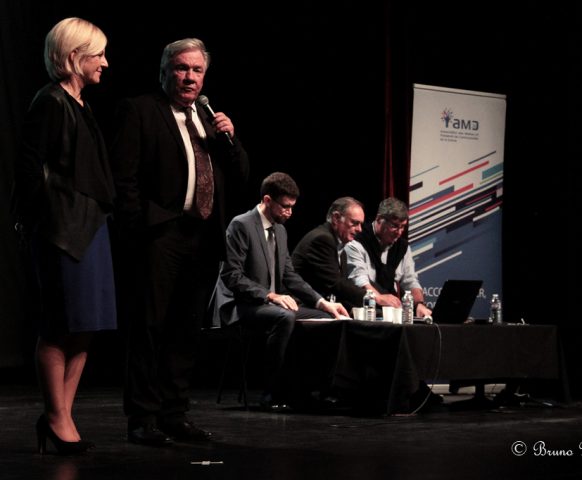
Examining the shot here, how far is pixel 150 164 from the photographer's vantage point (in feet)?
10.9

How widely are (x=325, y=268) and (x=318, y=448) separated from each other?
214 cm

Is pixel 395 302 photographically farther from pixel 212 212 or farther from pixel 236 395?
pixel 212 212

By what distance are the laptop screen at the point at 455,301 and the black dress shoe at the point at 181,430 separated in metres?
1.90

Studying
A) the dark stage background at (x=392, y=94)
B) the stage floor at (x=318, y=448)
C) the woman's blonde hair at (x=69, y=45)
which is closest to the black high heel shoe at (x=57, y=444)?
the stage floor at (x=318, y=448)

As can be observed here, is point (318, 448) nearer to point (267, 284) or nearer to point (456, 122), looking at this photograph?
point (267, 284)

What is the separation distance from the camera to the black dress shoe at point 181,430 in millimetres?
3395

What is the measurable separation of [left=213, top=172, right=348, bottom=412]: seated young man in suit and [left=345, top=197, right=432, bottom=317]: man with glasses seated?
1.73 feet

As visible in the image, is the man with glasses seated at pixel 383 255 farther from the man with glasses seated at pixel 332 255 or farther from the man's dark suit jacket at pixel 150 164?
the man's dark suit jacket at pixel 150 164

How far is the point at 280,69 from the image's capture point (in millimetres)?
6992

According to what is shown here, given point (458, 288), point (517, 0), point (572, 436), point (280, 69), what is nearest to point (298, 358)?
point (458, 288)

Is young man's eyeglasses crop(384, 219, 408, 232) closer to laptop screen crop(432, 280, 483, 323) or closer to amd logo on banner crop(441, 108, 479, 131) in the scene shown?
laptop screen crop(432, 280, 483, 323)

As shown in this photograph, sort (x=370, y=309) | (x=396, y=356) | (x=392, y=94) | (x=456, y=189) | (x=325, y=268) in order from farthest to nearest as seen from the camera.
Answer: (x=392, y=94), (x=456, y=189), (x=325, y=268), (x=370, y=309), (x=396, y=356)

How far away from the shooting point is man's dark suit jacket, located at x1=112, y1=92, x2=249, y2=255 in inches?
128

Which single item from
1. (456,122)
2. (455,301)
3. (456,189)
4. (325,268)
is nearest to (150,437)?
(455,301)
